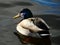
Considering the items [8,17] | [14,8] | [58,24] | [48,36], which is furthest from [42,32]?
[14,8]

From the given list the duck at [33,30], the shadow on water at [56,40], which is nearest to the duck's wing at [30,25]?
the duck at [33,30]

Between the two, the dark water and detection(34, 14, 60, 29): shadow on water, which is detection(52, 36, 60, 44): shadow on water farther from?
detection(34, 14, 60, 29): shadow on water

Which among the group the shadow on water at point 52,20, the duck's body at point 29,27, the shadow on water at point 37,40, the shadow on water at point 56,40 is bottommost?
the shadow on water at point 37,40

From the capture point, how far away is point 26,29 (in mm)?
10305

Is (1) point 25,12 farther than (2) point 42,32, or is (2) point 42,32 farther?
(1) point 25,12

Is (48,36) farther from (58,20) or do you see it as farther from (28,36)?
(58,20)

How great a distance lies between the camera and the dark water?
389 inches

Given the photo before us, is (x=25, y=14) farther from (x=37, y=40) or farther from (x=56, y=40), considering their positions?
(x=56, y=40)

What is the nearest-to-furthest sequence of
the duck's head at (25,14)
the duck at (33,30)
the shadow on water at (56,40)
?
the shadow on water at (56,40), the duck at (33,30), the duck's head at (25,14)

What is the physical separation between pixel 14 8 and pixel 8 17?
3.47 feet

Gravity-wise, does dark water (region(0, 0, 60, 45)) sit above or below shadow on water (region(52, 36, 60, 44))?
above

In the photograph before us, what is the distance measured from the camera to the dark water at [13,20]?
9883 mm

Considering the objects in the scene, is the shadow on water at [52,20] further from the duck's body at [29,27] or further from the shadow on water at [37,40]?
the shadow on water at [37,40]

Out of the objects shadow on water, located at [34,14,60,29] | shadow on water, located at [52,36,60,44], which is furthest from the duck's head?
shadow on water, located at [52,36,60,44]
